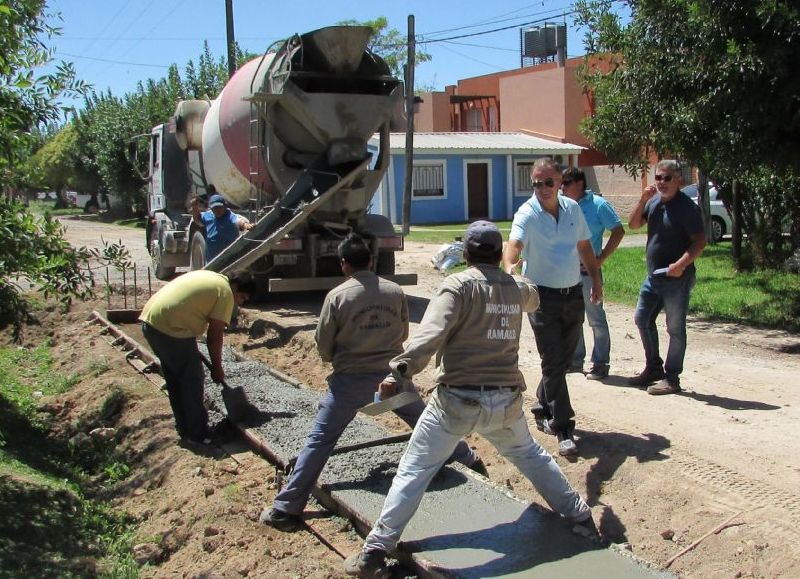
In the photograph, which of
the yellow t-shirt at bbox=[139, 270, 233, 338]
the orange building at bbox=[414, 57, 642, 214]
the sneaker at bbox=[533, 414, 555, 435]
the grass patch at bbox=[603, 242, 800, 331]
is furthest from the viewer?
the orange building at bbox=[414, 57, 642, 214]

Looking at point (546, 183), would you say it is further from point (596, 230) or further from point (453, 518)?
point (453, 518)

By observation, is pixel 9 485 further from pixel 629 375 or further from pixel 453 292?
pixel 629 375

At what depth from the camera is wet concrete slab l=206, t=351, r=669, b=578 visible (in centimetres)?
425

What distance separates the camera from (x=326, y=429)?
5039mm

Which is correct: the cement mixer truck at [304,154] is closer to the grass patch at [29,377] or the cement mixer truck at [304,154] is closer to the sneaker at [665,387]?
the grass patch at [29,377]

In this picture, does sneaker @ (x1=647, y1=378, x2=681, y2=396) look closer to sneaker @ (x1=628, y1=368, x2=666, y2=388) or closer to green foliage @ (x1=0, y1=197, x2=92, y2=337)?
sneaker @ (x1=628, y1=368, x2=666, y2=388)

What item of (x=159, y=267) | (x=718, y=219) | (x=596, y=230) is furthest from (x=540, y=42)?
(x=596, y=230)

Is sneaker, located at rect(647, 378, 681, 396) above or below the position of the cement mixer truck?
below

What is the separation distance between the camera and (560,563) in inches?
168

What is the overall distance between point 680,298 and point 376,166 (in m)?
6.02

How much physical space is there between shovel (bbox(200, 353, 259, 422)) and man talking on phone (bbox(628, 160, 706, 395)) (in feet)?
11.0

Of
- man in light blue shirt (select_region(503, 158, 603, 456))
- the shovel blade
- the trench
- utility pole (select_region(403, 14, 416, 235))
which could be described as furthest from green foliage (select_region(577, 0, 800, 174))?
utility pole (select_region(403, 14, 416, 235))

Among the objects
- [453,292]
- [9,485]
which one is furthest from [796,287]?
[9,485]

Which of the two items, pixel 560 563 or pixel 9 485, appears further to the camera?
pixel 9 485
